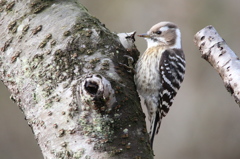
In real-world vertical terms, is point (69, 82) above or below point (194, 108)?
above

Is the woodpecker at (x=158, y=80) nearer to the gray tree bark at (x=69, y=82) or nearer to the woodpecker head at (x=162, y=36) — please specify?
the woodpecker head at (x=162, y=36)

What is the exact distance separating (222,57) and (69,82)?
36.7 inches

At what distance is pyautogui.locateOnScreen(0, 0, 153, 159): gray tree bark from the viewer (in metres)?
2.80

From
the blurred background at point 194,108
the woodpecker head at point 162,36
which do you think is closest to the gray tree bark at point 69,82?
the woodpecker head at point 162,36

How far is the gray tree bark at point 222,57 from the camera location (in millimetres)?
2640

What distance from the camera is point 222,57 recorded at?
277 centimetres

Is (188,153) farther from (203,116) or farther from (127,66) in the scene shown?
(127,66)

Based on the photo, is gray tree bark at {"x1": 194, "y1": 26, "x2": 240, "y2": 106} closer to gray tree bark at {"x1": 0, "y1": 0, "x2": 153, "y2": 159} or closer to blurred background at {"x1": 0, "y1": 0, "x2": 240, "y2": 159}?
gray tree bark at {"x1": 0, "y1": 0, "x2": 153, "y2": 159}

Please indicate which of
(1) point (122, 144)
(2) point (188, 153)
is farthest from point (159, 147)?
(1) point (122, 144)

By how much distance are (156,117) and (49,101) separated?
1890mm

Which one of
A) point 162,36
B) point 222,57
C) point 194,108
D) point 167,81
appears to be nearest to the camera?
point 222,57

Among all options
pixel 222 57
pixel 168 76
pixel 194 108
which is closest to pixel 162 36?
pixel 168 76

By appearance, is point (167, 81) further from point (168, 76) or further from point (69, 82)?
point (69, 82)

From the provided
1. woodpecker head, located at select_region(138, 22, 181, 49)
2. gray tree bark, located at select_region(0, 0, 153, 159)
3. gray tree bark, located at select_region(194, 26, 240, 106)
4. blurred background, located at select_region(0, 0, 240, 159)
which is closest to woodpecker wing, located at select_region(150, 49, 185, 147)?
woodpecker head, located at select_region(138, 22, 181, 49)
